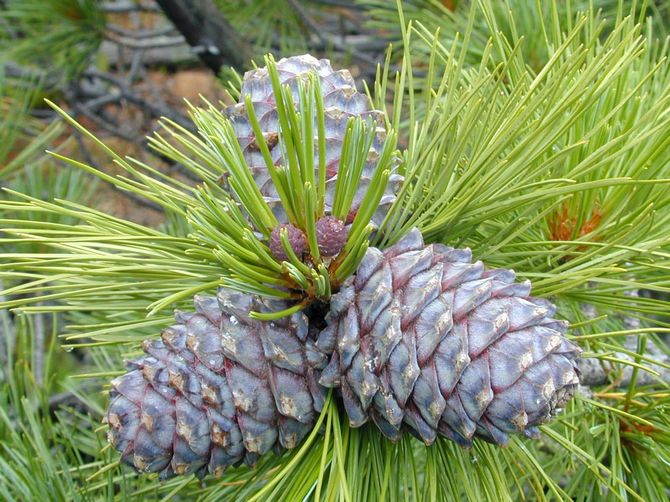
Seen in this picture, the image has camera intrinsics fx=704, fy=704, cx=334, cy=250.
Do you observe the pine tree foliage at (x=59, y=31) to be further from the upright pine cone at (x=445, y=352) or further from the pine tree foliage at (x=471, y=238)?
the upright pine cone at (x=445, y=352)

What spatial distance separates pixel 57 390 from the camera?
168cm

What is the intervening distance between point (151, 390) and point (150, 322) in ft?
0.24

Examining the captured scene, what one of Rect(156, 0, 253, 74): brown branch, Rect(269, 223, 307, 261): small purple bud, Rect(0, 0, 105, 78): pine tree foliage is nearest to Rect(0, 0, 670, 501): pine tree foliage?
Rect(269, 223, 307, 261): small purple bud

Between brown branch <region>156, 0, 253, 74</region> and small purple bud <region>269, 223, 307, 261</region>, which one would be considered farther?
brown branch <region>156, 0, 253, 74</region>

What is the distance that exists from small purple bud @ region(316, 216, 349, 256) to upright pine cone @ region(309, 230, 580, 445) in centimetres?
3

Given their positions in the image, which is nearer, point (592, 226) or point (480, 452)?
point (480, 452)

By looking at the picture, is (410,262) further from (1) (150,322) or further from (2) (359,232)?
(1) (150,322)

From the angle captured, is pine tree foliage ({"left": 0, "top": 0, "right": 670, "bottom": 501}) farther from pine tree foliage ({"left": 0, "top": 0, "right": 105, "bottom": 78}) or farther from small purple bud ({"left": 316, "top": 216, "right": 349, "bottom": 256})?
pine tree foliage ({"left": 0, "top": 0, "right": 105, "bottom": 78})

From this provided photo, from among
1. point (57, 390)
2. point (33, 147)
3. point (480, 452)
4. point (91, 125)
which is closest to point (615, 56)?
point (480, 452)

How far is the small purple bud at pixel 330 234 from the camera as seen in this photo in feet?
1.60

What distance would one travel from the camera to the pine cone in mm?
542

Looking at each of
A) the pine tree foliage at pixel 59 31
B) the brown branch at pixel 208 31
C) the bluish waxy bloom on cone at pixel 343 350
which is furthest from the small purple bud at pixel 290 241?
the pine tree foliage at pixel 59 31

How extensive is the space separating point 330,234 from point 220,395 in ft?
0.48

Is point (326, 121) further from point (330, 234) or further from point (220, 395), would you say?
point (220, 395)
